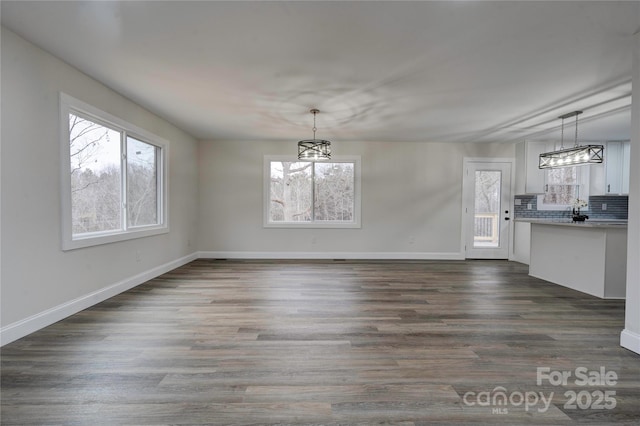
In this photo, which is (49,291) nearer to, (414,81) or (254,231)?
(254,231)

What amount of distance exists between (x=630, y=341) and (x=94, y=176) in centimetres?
550

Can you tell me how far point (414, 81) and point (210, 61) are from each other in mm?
2147

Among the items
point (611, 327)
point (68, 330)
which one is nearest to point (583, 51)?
point (611, 327)

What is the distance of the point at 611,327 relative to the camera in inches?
112

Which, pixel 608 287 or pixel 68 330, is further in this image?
pixel 608 287

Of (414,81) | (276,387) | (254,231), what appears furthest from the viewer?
(254,231)

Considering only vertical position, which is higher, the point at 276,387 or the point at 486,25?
the point at 486,25

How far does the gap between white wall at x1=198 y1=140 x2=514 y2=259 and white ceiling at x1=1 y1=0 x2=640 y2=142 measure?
186 centimetres

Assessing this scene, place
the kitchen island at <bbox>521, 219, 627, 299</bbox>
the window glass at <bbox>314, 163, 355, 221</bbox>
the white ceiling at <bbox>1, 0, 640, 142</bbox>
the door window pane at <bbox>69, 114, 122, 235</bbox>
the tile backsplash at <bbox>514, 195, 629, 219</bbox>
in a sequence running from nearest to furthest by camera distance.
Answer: the white ceiling at <bbox>1, 0, 640, 142</bbox>
the door window pane at <bbox>69, 114, 122, 235</bbox>
the kitchen island at <bbox>521, 219, 627, 299</bbox>
the tile backsplash at <bbox>514, 195, 629, 219</bbox>
the window glass at <bbox>314, 163, 355, 221</bbox>

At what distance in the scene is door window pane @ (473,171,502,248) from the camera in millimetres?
6469

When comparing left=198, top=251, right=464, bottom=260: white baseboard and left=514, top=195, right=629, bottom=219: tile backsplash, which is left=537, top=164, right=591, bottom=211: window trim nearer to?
left=514, top=195, right=629, bottom=219: tile backsplash

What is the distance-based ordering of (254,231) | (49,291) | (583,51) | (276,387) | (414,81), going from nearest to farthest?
(276,387) < (583,51) < (49,291) < (414,81) < (254,231)

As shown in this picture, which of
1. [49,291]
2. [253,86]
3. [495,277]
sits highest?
[253,86]

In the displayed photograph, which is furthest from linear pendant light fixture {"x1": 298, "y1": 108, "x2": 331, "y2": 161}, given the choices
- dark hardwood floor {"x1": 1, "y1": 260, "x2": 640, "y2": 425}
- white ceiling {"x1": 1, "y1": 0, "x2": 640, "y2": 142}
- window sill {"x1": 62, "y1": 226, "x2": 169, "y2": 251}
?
window sill {"x1": 62, "y1": 226, "x2": 169, "y2": 251}
